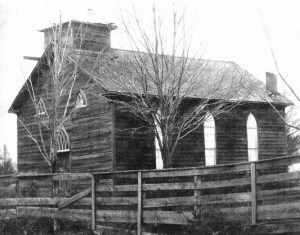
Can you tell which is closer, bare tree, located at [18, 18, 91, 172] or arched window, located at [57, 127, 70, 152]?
bare tree, located at [18, 18, 91, 172]

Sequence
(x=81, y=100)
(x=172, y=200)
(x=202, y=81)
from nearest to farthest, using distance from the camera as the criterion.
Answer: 1. (x=172, y=200)
2. (x=202, y=81)
3. (x=81, y=100)

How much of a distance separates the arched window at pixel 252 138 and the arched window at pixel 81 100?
839 centimetres

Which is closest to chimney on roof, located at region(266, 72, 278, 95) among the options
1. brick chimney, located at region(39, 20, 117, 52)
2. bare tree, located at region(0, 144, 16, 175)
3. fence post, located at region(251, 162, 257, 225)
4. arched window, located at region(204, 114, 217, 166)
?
arched window, located at region(204, 114, 217, 166)

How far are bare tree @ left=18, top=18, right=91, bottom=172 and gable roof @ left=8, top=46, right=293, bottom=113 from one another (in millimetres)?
360

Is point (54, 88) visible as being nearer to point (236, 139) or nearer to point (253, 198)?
point (236, 139)

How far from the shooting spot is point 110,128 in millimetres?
23984

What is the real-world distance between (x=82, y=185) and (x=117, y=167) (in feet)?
7.91

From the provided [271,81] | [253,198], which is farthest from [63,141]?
[253,198]

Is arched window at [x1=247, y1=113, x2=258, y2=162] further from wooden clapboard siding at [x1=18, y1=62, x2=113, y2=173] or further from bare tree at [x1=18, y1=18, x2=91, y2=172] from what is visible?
bare tree at [x1=18, y1=18, x2=91, y2=172]

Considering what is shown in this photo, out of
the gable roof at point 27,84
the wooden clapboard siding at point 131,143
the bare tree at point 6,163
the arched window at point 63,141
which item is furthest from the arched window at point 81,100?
the bare tree at point 6,163

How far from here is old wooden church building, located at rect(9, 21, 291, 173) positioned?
2417 centimetres

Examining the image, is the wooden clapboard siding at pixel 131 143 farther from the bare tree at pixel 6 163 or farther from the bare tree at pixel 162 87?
the bare tree at pixel 6 163

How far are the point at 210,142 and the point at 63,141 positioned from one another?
6.94 metres

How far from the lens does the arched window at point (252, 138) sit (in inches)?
1115
